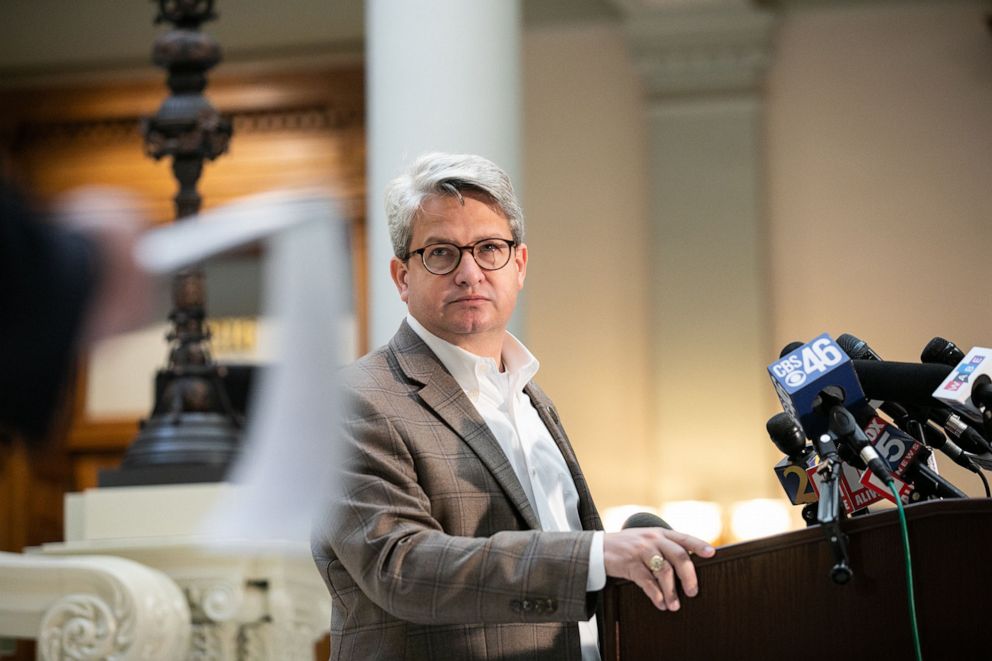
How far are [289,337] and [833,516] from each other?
2.35 feet

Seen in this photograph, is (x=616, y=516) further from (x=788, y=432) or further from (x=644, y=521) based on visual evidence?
(x=788, y=432)

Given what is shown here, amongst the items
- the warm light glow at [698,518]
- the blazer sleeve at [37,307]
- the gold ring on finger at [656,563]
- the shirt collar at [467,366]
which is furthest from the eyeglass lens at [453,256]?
the warm light glow at [698,518]

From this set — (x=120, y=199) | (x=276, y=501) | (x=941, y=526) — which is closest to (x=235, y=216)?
(x=120, y=199)

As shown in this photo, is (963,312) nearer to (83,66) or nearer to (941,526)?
(83,66)

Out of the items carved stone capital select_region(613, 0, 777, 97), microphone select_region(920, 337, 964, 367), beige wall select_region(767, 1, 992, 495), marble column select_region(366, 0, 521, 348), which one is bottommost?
microphone select_region(920, 337, 964, 367)

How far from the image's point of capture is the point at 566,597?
1948 millimetres

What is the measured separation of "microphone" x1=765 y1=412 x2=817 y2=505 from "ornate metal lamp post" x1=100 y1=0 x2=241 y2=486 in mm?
2369

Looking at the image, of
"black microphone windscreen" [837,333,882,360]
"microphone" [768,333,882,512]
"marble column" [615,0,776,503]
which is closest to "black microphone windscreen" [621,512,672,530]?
"microphone" [768,333,882,512]

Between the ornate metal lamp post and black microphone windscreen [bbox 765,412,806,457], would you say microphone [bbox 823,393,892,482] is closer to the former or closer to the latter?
black microphone windscreen [bbox 765,412,806,457]

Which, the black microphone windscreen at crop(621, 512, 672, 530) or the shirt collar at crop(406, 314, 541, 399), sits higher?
the shirt collar at crop(406, 314, 541, 399)

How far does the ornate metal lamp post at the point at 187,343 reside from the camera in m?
4.23

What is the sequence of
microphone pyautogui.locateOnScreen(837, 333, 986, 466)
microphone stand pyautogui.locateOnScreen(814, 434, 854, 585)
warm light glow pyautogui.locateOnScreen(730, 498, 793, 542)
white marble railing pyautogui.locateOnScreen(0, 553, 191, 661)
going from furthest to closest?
1. warm light glow pyautogui.locateOnScreen(730, 498, 793, 542)
2. white marble railing pyautogui.locateOnScreen(0, 553, 191, 661)
3. microphone pyautogui.locateOnScreen(837, 333, 986, 466)
4. microphone stand pyautogui.locateOnScreen(814, 434, 854, 585)

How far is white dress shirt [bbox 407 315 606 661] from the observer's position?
7.52 ft

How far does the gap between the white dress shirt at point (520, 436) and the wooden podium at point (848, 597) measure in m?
0.42
